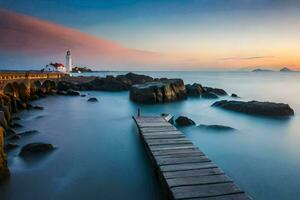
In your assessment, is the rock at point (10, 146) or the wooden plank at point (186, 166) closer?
the wooden plank at point (186, 166)

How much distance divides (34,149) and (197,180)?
8008mm

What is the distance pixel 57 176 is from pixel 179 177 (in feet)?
16.0

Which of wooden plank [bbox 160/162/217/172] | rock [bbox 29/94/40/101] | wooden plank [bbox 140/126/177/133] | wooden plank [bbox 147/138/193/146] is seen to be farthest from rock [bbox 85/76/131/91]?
wooden plank [bbox 160/162/217/172]

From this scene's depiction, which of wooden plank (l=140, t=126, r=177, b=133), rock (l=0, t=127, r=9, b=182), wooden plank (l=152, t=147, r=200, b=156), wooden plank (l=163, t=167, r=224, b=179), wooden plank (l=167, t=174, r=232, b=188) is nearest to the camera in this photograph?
wooden plank (l=167, t=174, r=232, b=188)

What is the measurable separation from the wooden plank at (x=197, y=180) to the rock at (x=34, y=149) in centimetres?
726

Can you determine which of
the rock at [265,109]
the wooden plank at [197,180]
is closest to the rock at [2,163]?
the wooden plank at [197,180]

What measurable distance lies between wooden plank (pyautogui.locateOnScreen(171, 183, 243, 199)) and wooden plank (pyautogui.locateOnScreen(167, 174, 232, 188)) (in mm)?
167

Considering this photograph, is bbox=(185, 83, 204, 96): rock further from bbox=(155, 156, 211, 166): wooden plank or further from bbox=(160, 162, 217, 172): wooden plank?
bbox=(160, 162, 217, 172): wooden plank

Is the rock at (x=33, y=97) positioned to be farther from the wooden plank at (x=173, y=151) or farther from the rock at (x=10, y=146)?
the wooden plank at (x=173, y=151)

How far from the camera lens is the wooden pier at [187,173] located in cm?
727

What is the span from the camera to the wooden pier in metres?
7.27

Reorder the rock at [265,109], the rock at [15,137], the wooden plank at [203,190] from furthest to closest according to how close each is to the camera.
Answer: the rock at [265,109] → the rock at [15,137] → the wooden plank at [203,190]

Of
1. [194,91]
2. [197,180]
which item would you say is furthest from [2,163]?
[194,91]

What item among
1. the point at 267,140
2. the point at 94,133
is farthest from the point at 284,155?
the point at 94,133
